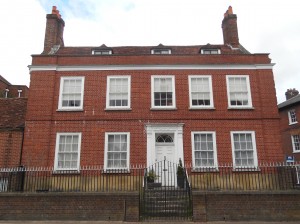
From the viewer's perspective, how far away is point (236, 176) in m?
14.5

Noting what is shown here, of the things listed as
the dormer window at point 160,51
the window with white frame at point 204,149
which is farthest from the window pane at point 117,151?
the dormer window at point 160,51

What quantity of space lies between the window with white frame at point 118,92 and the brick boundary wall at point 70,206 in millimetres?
6309

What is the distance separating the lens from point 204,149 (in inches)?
595

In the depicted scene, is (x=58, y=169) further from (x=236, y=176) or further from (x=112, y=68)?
(x=236, y=176)

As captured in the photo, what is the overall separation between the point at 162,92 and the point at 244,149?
548 centimetres

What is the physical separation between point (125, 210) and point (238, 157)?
7477mm

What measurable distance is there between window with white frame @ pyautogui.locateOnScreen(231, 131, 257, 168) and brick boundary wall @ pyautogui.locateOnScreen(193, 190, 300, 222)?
4.26m

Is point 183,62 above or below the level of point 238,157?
above

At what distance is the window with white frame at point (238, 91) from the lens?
52.2 ft

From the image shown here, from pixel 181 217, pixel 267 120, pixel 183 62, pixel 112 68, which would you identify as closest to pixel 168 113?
pixel 183 62

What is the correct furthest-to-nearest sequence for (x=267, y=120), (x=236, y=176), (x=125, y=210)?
1. (x=267, y=120)
2. (x=236, y=176)
3. (x=125, y=210)

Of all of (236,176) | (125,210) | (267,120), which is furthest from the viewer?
(267,120)

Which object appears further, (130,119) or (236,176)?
(130,119)

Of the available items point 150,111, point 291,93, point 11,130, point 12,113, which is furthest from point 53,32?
point 291,93
